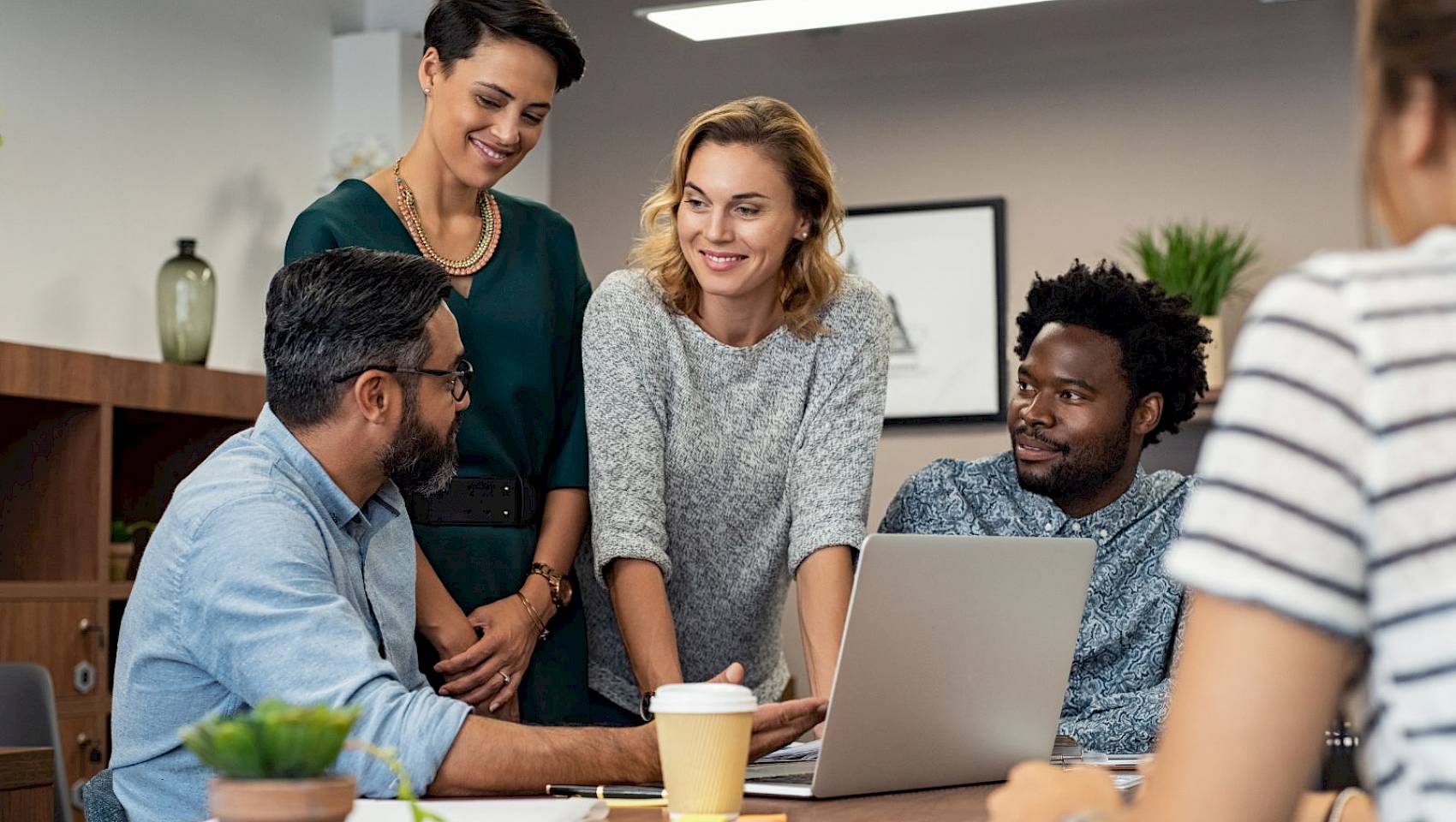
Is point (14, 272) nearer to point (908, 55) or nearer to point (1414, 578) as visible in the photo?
point (908, 55)

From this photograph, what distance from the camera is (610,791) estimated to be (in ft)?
4.77

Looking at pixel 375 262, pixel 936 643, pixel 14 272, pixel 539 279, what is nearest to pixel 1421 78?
pixel 936 643

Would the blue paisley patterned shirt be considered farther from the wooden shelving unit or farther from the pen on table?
the wooden shelving unit

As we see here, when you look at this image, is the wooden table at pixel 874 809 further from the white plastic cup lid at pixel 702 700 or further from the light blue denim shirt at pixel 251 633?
the light blue denim shirt at pixel 251 633

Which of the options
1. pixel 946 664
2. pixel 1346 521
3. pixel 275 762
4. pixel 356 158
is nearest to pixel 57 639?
pixel 356 158

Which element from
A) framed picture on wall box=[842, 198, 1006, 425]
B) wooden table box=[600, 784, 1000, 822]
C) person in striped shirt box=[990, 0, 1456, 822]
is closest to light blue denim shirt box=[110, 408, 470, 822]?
wooden table box=[600, 784, 1000, 822]

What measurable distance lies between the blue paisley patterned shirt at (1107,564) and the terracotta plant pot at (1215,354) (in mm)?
2024

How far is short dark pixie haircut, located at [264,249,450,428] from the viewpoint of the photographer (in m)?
1.75

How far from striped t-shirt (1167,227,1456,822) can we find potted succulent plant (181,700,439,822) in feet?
1.39

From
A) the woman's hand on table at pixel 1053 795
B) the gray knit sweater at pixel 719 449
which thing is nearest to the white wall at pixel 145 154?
the gray knit sweater at pixel 719 449

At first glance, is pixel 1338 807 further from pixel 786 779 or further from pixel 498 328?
pixel 498 328

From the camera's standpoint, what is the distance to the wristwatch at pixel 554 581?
2.16 metres

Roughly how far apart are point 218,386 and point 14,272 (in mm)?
518

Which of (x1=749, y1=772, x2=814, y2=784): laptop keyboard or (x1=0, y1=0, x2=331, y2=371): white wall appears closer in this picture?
(x1=749, y1=772, x2=814, y2=784): laptop keyboard
